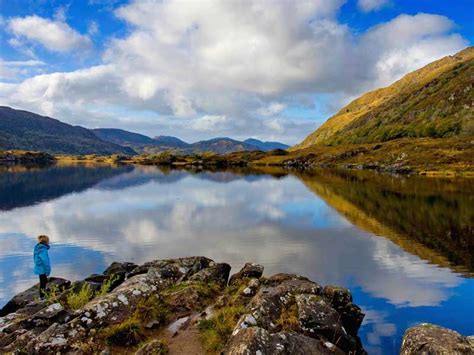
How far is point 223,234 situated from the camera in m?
54.9

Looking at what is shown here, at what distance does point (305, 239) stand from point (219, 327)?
36333 millimetres

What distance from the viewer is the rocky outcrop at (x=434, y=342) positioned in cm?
1373

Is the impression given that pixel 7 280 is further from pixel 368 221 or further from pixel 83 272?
pixel 368 221

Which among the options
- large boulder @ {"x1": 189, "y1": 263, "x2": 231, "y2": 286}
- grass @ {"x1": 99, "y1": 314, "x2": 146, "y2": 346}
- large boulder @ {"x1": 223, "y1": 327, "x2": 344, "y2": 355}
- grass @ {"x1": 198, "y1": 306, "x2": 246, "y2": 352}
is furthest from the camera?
large boulder @ {"x1": 189, "y1": 263, "x2": 231, "y2": 286}

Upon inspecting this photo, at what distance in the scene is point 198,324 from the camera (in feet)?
60.2

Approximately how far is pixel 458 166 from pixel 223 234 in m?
145

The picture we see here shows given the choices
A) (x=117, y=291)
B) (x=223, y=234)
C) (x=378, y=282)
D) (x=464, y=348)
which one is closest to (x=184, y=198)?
(x=223, y=234)

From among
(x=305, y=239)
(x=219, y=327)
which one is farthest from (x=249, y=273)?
(x=305, y=239)

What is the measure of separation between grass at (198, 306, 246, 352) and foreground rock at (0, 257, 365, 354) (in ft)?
0.13

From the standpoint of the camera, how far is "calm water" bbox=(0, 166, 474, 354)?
3005 cm

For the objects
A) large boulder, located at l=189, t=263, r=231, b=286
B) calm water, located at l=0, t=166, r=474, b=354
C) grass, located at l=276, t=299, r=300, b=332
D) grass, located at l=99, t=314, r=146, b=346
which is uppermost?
grass, located at l=276, t=299, r=300, b=332

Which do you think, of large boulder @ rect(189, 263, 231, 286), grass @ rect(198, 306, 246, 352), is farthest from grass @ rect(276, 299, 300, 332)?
large boulder @ rect(189, 263, 231, 286)

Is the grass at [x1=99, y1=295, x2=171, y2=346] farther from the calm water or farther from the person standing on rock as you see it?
the calm water

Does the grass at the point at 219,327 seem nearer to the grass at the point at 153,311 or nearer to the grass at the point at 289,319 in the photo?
the grass at the point at 289,319
